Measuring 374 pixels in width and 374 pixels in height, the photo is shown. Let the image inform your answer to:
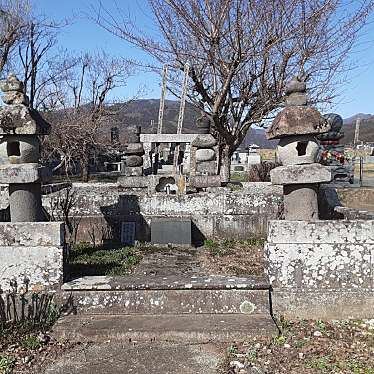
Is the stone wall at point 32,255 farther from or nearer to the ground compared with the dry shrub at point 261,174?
nearer to the ground

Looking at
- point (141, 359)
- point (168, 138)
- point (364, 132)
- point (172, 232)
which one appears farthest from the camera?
point (364, 132)

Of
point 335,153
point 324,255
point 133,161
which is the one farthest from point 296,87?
point 335,153

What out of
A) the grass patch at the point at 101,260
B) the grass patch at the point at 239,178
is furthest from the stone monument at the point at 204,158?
the grass patch at the point at 239,178

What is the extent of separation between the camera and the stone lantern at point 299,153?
4.59 metres

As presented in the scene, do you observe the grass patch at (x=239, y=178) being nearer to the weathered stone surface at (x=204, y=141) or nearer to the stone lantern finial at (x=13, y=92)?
the weathered stone surface at (x=204, y=141)

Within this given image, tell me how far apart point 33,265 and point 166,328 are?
1.63 meters

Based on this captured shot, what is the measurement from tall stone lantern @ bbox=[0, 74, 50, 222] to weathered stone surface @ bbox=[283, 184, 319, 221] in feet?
9.67

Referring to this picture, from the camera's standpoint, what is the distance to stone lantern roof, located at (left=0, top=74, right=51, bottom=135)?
481 cm

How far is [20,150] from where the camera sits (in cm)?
493

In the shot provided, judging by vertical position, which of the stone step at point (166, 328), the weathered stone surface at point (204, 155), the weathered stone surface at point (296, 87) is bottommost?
the stone step at point (166, 328)

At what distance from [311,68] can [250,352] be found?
1040 cm

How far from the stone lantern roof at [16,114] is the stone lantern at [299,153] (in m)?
2.77

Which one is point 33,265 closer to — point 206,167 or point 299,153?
point 299,153

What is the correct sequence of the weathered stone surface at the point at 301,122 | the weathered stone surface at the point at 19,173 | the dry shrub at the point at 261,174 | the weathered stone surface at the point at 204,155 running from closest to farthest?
1. the weathered stone surface at the point at 301,122
2. the weathered stone surface at the point at 19,173
3. the weathered stone surface at the point at 204,155
4. the dry shrub at the point at 261,174
